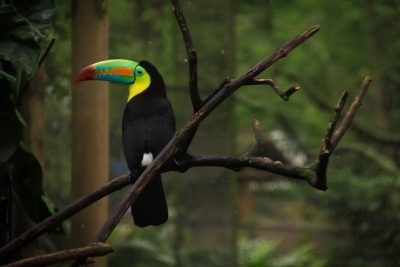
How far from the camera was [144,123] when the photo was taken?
249 centimetres

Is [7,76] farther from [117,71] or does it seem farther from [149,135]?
[149,135]

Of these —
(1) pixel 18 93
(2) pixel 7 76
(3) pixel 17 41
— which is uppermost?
(3) pixel 17 41

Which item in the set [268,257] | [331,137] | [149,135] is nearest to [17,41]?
[149,135]

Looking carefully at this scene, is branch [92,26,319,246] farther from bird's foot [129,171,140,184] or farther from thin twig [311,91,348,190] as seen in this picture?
thin twig [311,91,348,190]

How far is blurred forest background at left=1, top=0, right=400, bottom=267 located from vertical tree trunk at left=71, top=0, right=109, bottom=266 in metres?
0.20

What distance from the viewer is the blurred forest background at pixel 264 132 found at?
349 cm

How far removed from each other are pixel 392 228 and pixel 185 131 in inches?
127

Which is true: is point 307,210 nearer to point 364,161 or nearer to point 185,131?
point 364,161

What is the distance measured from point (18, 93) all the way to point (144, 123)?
440 mm

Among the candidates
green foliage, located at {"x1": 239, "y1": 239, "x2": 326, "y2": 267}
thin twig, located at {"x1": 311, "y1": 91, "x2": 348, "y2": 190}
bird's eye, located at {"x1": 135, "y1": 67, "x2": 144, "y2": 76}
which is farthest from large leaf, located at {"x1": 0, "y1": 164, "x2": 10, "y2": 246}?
green foliage, located at {"x1": 239, "y1": 239, "x2": 326, "y2": 267}

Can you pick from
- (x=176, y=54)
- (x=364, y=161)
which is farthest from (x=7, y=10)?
(x=364, y=161)

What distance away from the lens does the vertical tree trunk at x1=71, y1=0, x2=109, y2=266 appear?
291 centimetres

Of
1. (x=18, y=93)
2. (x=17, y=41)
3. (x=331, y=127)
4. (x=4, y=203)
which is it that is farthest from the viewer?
(x=4, y=203)

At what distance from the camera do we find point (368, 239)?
5039mm
